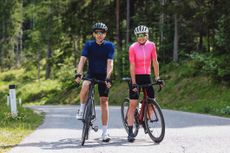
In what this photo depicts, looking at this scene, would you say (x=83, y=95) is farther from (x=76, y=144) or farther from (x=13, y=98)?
(x=13, y=98)

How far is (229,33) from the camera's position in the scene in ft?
77.8

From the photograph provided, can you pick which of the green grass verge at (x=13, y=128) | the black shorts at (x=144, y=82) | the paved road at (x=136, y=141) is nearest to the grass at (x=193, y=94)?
the paved road at (x=136, y=141)

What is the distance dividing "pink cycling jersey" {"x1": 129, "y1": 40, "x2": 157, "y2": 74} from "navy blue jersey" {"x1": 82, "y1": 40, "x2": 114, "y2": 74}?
39 centimetres

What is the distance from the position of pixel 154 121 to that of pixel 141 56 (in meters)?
1.24

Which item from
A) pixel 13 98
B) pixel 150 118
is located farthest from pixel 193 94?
pixel 150 118

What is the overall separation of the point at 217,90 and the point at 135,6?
19610 millimetres

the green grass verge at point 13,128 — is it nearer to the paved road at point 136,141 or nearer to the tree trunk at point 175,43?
the paved road at point 136,141

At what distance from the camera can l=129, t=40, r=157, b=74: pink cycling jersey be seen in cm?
955

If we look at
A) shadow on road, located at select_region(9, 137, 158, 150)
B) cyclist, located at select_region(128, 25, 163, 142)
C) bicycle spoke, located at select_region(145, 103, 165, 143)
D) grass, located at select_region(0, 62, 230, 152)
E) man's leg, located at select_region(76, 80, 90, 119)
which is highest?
cyclist, located at select_region(128, 25, 163, 142)

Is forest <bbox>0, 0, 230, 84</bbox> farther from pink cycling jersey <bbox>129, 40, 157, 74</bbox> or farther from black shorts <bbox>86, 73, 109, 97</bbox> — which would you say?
black shorts <bbox>86, 73, 109, 97</bbox>

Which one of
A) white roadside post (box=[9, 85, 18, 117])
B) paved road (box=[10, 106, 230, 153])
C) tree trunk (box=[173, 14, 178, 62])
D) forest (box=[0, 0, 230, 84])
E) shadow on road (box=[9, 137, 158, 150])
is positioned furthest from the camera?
tree trunk (box=[173, 14, 178, 62])

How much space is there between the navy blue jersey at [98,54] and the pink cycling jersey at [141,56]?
0.39 meters

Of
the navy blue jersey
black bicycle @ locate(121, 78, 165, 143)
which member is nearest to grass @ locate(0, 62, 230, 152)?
the navy blue jersey

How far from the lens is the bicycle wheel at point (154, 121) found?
367 inches
